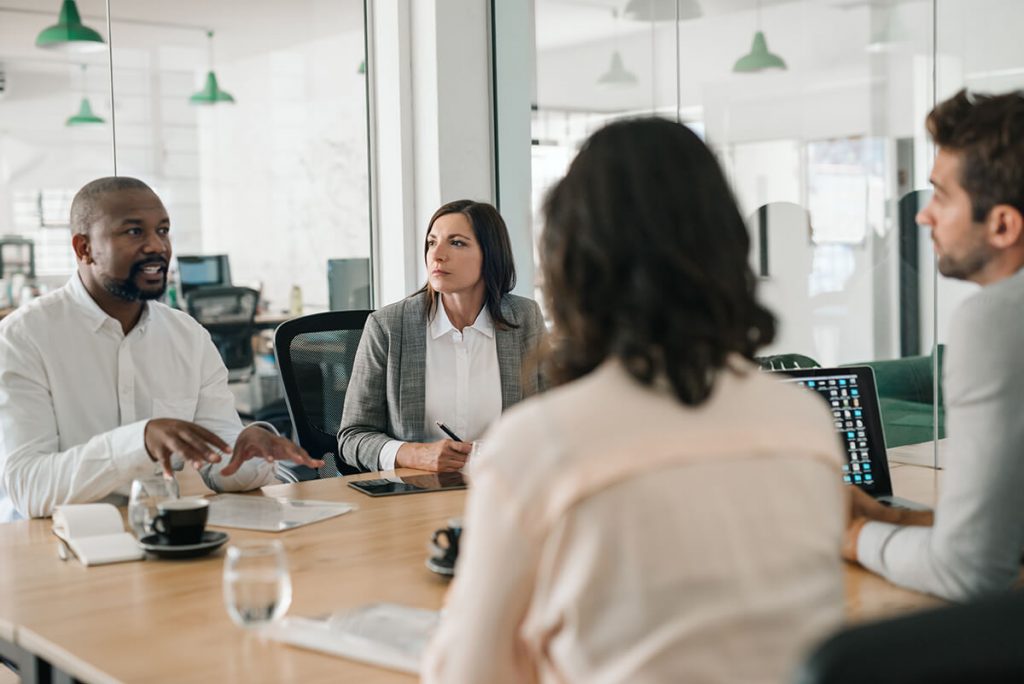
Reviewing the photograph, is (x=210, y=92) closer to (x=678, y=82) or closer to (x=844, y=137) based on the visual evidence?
(x=678, y=82)

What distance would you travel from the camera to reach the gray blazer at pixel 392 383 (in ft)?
9.95

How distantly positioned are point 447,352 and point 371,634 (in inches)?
66.9

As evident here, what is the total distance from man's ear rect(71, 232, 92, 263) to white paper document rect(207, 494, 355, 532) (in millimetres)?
710

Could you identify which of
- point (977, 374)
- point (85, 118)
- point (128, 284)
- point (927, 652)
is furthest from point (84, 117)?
point (927, 652)

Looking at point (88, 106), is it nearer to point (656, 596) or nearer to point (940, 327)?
point (940, 327)

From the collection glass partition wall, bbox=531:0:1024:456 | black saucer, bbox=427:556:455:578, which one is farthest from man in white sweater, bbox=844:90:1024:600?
glass partition wall, bbox=531:0:1024:456

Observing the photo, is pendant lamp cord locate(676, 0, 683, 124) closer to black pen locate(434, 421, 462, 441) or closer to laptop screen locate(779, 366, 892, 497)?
black pen locate(434, 421, 462, 441)

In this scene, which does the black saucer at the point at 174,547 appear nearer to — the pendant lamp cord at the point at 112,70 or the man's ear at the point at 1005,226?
the man's ear at the point at 1005,226

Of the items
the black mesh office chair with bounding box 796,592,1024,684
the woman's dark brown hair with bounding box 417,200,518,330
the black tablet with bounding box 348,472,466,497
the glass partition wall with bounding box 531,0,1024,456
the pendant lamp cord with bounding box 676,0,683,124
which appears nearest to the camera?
the black mesh office chair with bounding box 796,592,1024,684

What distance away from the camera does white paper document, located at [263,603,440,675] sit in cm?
141

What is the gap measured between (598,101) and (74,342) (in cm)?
253

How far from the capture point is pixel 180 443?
6.94 ft

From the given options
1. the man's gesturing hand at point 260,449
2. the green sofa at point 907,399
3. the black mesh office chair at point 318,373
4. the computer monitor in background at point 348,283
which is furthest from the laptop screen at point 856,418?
the computer monitor in background at point 348,283

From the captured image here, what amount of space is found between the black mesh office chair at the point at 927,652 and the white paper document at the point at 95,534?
1.42 metres
